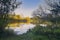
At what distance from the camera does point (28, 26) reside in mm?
1808

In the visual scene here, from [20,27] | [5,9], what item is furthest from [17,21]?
[5,9]

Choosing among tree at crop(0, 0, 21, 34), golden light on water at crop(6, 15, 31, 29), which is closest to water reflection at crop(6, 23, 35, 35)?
golden light on water at crop(6, 15, 31, 29)

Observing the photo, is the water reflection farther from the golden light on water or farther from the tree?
the tree

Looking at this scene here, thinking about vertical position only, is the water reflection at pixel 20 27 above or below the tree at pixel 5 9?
below

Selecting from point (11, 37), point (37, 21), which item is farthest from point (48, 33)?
point (11, 37)

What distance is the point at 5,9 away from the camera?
1836 millimetres

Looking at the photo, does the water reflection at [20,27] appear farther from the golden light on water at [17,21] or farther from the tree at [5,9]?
the tree at [5,9]

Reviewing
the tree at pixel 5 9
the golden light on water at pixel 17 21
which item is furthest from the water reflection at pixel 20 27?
the tree at pixel 5 9

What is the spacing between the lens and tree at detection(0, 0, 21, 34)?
1.83 metres

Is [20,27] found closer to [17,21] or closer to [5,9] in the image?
[17,21]

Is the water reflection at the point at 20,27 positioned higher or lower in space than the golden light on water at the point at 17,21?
lower

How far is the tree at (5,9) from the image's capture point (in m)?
1.83

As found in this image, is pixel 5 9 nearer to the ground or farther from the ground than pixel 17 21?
farther from the ground

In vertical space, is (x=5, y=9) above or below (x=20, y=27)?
above
